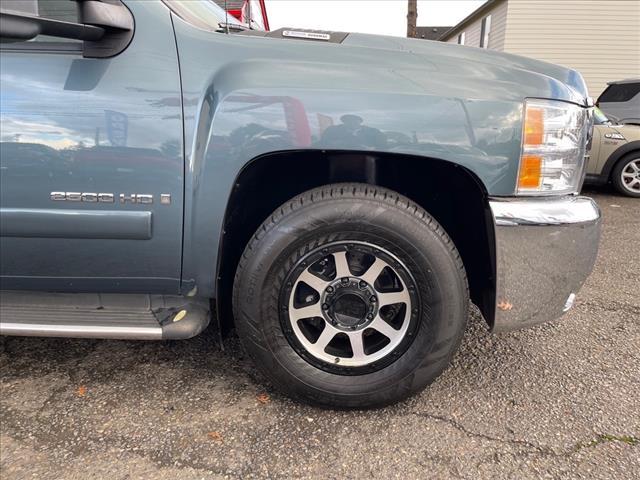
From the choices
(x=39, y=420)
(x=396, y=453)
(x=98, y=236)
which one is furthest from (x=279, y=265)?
(x=39, y=420)

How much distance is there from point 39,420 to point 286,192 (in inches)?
56.1

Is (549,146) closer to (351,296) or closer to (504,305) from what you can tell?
(504,305)

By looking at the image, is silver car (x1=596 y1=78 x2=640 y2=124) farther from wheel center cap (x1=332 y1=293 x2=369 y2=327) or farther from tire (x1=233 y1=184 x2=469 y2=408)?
wheel center cap (x1=332 y1=293 x2=369 y2=327)

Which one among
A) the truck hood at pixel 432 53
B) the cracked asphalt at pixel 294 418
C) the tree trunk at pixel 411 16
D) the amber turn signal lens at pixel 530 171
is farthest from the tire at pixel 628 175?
the tree trunk at pixel 411 16

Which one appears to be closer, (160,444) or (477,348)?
(160,444)

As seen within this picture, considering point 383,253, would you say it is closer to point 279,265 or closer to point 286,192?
point 279,265

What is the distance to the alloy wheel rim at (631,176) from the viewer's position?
7.04 metres

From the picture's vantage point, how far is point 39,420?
6.53 ft

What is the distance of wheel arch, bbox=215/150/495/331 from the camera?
6.40 feet

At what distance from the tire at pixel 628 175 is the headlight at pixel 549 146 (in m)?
6.17

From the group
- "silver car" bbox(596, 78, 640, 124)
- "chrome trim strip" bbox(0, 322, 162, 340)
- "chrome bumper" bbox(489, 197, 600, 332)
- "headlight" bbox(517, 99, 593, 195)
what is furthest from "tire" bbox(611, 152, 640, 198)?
"chrome trim strip" bbox(0, 322, 162, 340)

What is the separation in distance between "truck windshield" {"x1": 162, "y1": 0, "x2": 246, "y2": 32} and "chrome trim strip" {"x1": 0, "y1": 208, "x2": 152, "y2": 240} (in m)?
0.83

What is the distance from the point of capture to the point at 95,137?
5.87 ft

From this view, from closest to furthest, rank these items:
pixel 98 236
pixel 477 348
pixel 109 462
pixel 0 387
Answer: pixel 109 462
pixel 98 236
pixel 0 387
pixel 477 348
